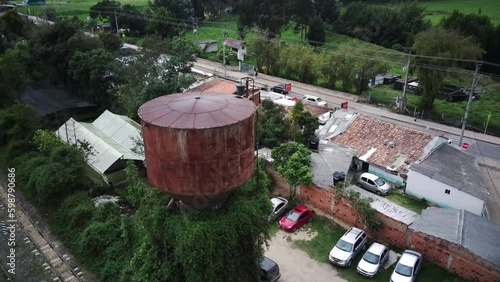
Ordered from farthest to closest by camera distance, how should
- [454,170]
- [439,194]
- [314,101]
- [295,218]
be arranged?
1. [314,101]
2. [454,170]
3. [439,194]
4. [295,218]

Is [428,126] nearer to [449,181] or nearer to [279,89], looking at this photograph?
[449,181]

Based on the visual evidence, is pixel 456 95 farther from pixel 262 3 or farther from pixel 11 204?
pixel 11 204

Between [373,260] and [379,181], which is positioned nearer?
[373,260]

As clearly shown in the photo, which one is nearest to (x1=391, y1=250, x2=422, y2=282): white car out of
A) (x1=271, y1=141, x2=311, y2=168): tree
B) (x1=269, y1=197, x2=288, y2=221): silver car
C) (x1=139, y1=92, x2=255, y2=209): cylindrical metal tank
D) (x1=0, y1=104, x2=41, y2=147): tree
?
(x1=269, y1=197, x2=288, y2=221): silver car

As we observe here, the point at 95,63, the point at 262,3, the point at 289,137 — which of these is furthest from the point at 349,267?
the point at 262,3

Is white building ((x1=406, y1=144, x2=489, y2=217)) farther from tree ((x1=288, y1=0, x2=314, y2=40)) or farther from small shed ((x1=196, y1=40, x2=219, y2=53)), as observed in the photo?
small shed ((x1=196, y1=40, x2=219, y2=53))

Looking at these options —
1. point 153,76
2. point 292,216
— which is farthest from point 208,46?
point 292,216
